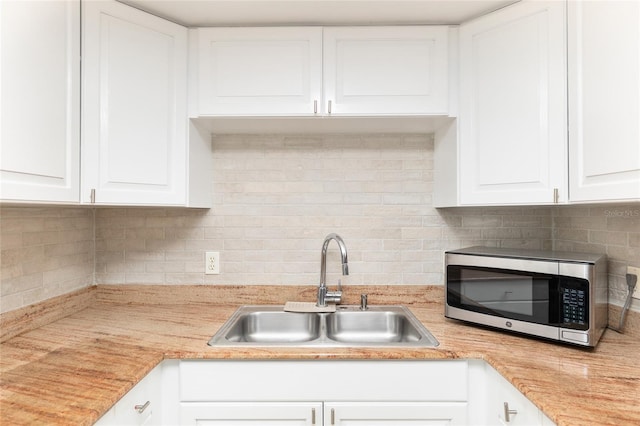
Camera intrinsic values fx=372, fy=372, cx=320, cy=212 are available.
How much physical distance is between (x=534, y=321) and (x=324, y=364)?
77cm

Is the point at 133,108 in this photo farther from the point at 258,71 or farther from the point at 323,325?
the point at 323,325

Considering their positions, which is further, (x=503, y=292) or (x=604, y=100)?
(x=503, y=292)

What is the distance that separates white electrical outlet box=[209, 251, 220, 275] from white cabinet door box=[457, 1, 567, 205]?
121 cm

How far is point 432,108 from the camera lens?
159 cm

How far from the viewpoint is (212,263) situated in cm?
190

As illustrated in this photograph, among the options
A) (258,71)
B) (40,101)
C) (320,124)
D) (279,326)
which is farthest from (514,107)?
(40,101)

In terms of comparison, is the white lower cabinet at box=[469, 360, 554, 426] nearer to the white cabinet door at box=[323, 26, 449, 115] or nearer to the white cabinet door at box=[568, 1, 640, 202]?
the white cabinet door at box=[568, 1, 640, 202]

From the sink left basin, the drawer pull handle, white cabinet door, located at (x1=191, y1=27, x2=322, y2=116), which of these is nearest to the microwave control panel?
the sink left basin

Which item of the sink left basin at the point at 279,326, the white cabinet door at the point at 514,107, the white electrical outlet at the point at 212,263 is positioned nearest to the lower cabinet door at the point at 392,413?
the sink left basin at the point at 279,326

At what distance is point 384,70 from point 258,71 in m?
0.54

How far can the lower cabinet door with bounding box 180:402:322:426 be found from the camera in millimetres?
1288

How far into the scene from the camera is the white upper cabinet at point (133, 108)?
1.40 meters

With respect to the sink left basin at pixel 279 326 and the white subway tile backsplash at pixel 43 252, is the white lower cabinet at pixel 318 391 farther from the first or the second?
the white subway tile backsplash at pixel 43 252

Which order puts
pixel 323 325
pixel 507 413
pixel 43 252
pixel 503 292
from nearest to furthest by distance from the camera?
pixel 507 413, pixel 503 292, pixel 43 252, pixel 323 325
